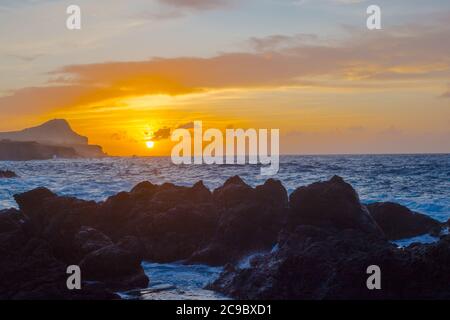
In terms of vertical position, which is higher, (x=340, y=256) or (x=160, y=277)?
(x=340, y=256)

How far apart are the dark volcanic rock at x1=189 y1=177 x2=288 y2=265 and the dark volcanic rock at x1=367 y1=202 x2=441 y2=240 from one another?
4.38 m

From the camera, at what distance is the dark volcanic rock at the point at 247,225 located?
62.0ft

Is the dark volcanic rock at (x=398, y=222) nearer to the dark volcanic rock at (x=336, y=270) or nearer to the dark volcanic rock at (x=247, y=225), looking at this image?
the dark volcanic rock at (x=247, y=225)

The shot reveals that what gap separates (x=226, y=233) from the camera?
63.5ft

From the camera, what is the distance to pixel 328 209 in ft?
57.9

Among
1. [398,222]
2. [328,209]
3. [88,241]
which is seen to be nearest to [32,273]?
[88,241]

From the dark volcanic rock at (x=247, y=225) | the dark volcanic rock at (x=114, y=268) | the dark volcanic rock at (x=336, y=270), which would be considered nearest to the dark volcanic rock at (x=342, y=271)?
the dark volcanic rock at (x=336, y=270)

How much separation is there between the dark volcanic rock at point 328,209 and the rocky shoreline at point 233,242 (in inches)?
1.2

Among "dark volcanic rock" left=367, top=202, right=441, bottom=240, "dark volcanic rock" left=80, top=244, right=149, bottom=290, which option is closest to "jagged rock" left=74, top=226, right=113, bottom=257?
"dark volcanic rock" left=80, top=244, right=149, bottom=290

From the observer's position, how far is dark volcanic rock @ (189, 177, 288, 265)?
18906 mm

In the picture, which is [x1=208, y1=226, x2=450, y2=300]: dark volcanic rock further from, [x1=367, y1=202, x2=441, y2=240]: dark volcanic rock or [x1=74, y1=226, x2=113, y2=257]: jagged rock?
[x1=367, y1=202, x2=441, y2=240]: dark volcanic rock

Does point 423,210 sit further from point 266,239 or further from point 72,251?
point 72,251
